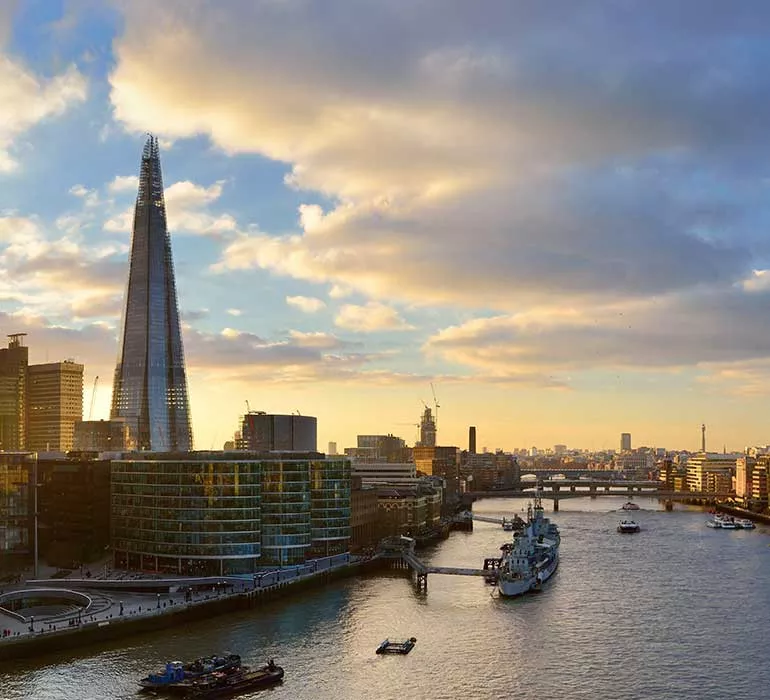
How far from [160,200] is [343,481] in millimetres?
107628

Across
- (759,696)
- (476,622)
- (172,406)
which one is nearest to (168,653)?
(476,622)

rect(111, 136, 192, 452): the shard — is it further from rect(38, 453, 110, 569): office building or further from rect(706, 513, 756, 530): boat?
rect(706, 513, 756, 530): boat

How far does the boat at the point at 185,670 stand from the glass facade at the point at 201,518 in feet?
92.5

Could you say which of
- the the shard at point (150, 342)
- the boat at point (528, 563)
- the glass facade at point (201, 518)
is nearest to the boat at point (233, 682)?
the glass facade at point (201, 518)

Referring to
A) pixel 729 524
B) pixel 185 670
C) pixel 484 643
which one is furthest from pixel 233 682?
pixel 729 524

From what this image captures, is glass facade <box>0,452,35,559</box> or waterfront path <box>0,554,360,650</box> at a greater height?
glass facade <box>0,452,35,559</box>

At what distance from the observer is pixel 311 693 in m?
55.2

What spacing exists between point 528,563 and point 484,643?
28.6 meters

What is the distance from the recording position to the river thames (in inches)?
2216

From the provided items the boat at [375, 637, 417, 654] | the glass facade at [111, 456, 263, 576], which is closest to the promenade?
the glass facade at [111, 456, 263, 576]

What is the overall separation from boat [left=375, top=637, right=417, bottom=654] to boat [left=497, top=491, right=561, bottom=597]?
22084 millimetres

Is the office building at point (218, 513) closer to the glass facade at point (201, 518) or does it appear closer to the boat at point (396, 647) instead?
the glass facade at point (201, 518)

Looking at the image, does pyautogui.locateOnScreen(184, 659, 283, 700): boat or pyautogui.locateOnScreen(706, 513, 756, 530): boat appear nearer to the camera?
pyautogui.locateOnScreen(184, 659, 283, 700): boat

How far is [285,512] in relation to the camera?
307 feet
